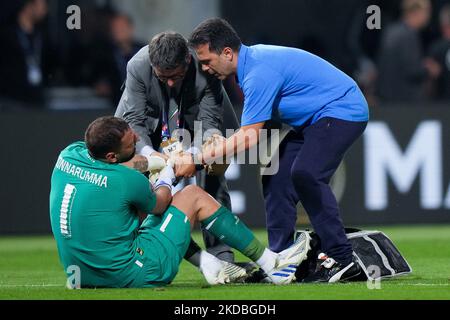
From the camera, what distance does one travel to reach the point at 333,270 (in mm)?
8500

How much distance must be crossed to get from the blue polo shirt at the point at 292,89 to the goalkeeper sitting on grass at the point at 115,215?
2.66 ft

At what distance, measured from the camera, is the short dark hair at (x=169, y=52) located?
8.44 meters

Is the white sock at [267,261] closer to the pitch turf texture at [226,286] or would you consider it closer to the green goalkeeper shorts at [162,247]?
the pitch turf texture at [226,286]

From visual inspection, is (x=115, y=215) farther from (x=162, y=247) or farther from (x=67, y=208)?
(x=162, y=247)

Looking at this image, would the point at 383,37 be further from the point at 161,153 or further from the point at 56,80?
the point at 161,153

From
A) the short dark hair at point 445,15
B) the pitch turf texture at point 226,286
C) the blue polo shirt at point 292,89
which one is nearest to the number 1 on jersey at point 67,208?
the pitch turf texture at point 226,286

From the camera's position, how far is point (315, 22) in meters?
15.2

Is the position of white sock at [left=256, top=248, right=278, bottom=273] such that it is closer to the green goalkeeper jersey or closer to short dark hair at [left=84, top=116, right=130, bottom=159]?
the green goalkeeper jersey

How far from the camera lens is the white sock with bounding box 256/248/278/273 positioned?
8.40 metres

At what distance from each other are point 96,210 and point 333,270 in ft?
5.94

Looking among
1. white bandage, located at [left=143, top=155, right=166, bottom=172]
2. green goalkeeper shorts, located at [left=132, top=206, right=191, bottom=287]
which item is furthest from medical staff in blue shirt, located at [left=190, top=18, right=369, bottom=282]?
green goalkeeper shorts, located at [left=132, top=206, right=191, bottom=287]

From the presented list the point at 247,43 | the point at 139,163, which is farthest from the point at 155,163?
the point at 247,43
